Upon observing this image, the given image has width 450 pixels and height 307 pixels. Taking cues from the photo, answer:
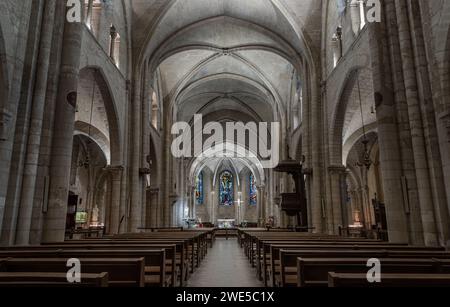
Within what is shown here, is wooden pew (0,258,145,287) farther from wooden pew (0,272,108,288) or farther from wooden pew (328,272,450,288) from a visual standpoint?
wooden pew (328,272,450,288)

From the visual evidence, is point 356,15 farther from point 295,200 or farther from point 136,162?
point 136,162

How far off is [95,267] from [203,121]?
32532 mm

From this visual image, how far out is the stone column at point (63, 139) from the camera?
866 centimetres

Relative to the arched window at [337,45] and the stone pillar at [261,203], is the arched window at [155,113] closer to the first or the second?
the arched window at [337,45]

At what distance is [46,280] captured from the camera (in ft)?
8.09

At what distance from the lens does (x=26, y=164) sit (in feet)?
26.6

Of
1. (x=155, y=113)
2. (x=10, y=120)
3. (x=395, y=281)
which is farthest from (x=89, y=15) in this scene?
(x=395, y=281)

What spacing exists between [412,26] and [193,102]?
24490 mm

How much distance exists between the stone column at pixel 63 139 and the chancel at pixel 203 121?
0.13 ft

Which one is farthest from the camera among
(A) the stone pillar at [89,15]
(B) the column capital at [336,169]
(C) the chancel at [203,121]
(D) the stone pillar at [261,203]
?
(D) the stone pillar at [261,203]

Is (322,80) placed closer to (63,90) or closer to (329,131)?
(329,131)

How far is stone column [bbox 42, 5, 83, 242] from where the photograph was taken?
8.66 m

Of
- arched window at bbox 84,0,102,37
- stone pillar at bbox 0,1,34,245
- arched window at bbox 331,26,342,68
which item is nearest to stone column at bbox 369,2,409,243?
arched window at bbox 331,26,342,68

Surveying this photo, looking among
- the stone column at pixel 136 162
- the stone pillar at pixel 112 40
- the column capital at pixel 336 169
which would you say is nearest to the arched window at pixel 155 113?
the stone column at pixel 136 162
